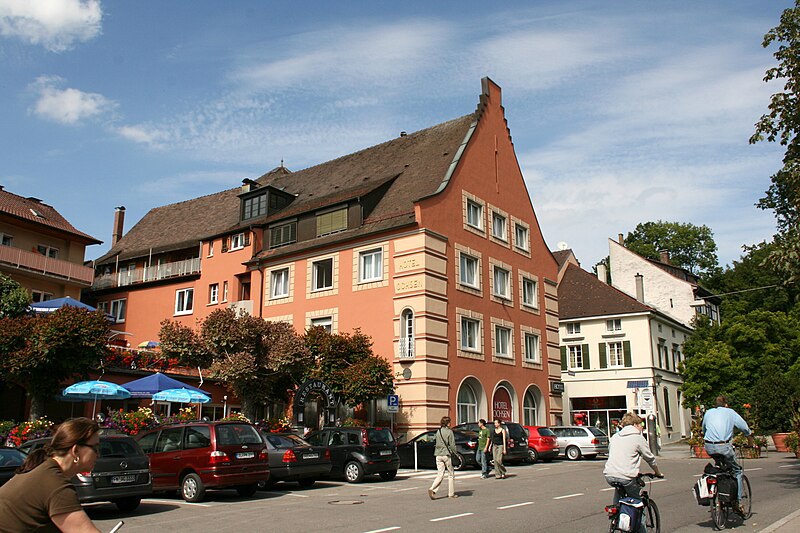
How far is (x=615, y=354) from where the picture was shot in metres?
48.6

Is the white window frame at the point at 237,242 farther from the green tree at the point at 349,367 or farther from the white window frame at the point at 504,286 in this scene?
the white window frame at the point at 504,286

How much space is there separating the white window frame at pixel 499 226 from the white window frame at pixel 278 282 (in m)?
10.7

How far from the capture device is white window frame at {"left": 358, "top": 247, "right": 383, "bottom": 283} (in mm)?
32753

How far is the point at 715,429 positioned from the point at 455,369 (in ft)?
67.8

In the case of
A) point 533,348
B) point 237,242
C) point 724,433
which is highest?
point 237,242

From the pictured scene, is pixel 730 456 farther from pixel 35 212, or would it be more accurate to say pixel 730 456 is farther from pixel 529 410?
pixel 35 212

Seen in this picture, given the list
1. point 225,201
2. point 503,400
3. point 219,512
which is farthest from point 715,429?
point 225,201

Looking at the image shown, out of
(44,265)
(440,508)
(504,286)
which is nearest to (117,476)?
(440,508)

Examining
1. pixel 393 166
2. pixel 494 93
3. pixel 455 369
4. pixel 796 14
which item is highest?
pixel 494 93

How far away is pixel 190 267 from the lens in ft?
137

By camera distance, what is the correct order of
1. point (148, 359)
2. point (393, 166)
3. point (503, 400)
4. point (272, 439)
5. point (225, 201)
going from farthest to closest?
1. point (225, 201)
2. point (393, 166)
3. point (503, 400)
4. point (148, 359)
5. point (272, 439)

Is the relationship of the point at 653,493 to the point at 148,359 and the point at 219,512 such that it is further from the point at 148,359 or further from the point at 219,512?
the point at 148,359

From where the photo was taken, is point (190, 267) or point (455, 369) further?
point (190, 267)

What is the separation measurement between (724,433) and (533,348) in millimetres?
27077
